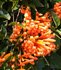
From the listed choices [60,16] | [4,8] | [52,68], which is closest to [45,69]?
[52,68]

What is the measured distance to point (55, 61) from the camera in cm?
258

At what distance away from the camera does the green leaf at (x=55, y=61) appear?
8.35ft

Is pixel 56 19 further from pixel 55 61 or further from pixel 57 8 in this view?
pixel 55 61

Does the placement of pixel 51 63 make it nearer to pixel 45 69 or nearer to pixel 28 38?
pixel 45 69

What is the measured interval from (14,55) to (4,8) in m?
0.38

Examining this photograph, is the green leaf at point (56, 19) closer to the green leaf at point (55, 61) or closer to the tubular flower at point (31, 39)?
the tubular flower at point (31, 39)

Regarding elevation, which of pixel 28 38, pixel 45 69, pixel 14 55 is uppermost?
pixel 28 38

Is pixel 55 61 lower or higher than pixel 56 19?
lower

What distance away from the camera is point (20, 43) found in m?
1.84

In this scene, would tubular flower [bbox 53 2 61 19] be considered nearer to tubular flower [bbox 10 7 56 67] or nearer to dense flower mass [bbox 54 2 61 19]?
dense flower mass [bbox 54 2 61 19]

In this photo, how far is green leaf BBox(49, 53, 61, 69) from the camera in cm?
254

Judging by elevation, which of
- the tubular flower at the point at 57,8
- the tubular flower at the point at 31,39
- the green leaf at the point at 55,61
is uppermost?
the tubular flower at the point at 57,8

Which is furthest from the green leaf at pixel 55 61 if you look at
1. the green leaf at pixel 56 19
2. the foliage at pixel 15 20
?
the green leaf at pixel 56 19

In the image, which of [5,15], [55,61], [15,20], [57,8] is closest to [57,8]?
[57,8]
